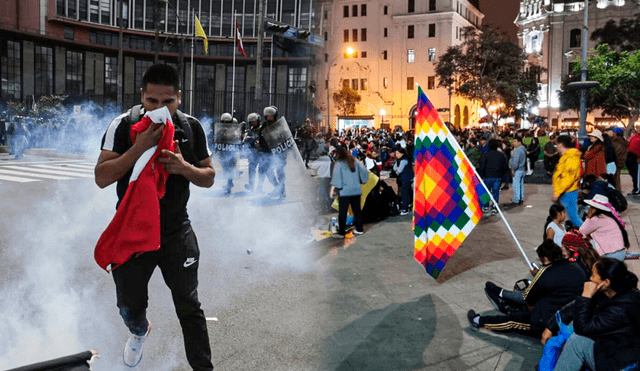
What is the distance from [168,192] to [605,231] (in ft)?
16.6

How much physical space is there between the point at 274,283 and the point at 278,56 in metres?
47.0

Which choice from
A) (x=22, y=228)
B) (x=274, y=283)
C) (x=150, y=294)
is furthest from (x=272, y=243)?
(x=22, y=228)

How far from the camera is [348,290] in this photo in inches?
229

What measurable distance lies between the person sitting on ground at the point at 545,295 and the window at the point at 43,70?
4396cm

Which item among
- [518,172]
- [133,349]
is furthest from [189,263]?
[518,172]

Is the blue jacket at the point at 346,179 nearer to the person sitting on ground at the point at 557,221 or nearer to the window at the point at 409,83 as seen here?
the person sitting on ground at the point at 557,221

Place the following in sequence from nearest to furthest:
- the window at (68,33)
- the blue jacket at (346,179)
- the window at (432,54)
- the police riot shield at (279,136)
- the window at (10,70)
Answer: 1. the blue jacket at (346,179)
2. the police riot shield at (279,136)
3. the window at (10,70)
4. the window at (68,33)
5. the window at (432,54)

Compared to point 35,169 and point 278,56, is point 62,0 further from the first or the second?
point 35,169

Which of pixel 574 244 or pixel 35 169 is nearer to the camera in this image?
A: pixel 574 244

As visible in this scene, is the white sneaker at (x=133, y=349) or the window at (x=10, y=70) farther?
the window at (x=10, y=70)

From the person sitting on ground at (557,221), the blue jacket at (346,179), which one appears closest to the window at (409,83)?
the blue jacket at (346,179)

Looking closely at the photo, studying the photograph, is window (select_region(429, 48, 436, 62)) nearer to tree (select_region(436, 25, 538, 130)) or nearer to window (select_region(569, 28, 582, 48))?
window (select_region(569, 28, 582, 48))

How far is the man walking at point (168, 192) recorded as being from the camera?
289 cm

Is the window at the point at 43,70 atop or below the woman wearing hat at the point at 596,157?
atop
